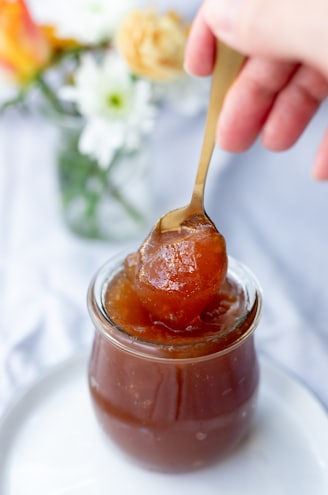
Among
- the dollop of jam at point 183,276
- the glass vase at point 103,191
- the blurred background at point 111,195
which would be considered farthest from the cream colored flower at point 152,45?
the dollop of jam at point 183,276

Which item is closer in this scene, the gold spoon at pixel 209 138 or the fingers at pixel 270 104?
the gold spoon at pixel 209 138

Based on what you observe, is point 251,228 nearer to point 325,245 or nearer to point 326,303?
point 325,245

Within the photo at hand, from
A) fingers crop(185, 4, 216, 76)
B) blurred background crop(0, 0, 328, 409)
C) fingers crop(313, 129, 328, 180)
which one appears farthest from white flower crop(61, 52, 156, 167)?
fingers crop(313, 129, 328, 180)

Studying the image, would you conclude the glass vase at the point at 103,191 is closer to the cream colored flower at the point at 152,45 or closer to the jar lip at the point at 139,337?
the cream colored flower at the point at 152,45

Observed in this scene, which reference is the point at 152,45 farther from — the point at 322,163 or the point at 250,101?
the point at 322,163

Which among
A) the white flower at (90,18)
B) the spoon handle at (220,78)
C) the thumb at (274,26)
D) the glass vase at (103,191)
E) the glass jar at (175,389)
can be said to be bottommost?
the glass vase at (103,191)

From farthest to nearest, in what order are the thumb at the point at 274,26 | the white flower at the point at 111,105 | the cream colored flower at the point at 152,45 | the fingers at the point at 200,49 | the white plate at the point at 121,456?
the white flower at the point at 111,105, the cream colored flower at the point at 152,45, the fingers at the point at 200,49, the white plate at the point at 121,456, the thumb at the point at 274,26

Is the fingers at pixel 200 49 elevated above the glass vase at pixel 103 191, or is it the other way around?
the fingers at pixel 200 49
